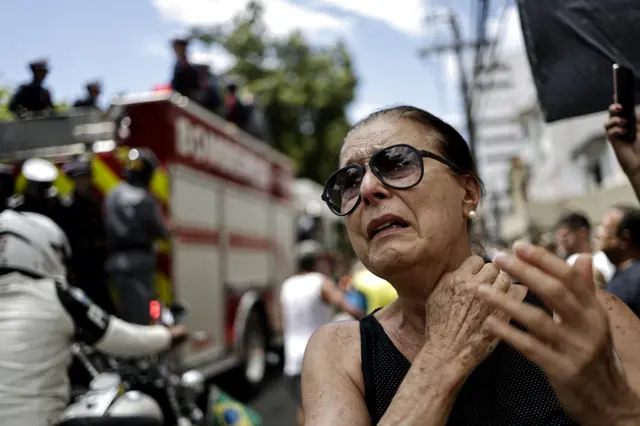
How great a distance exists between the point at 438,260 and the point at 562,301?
503mm

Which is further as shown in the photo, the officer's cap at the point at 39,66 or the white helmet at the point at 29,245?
the officer's cap at the point at 39,66

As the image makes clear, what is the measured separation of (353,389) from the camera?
153 centimetres

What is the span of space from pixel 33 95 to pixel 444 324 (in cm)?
604

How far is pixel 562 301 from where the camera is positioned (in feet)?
3.39

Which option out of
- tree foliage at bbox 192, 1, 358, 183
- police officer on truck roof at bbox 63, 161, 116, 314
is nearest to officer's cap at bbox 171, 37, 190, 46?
police officer on truck roof at bbox 63, 161, 116, 314

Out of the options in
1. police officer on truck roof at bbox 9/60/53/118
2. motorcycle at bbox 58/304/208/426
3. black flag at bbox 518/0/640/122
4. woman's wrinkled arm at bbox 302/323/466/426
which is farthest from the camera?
police officer on truck roof at bbox 9/60/53/118

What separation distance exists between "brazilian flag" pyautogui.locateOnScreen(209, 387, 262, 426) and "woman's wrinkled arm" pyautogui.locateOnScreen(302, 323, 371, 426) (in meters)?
2.53

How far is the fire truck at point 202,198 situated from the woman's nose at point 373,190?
8.08ft

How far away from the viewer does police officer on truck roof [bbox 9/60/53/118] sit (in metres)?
6.34

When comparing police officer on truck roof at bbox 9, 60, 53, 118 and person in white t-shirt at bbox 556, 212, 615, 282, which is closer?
person in white t-shirt at bbox 556, 212, 615, 282

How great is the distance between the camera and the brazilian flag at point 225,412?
397cm

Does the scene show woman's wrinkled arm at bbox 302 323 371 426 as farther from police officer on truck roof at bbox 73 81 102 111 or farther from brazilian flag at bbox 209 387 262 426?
police officer on truck roof at bbox 73 81 102 111

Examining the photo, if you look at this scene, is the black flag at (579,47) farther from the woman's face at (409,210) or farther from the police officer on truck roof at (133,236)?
the police officer on truck roof at (133,236)

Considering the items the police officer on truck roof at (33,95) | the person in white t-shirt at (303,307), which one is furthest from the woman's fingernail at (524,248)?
the police officer on truck roof at (33,95)
